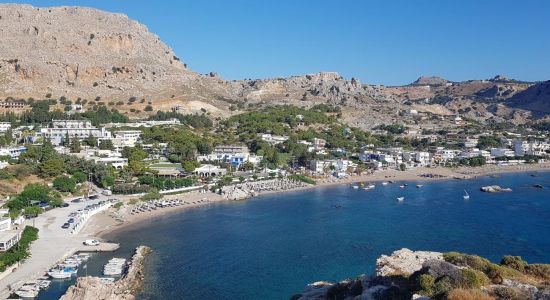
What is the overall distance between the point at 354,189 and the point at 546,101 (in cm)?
8169

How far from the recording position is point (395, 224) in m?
30.1

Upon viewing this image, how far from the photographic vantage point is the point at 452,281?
966cm

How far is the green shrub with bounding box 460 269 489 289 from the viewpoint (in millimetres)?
9448

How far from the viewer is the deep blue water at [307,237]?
20.2 meters

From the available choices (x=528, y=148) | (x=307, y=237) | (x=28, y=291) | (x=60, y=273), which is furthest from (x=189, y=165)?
(x=528, y=148)

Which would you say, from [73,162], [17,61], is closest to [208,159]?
[73,162]

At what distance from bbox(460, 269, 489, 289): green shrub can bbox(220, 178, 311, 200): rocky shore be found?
28505 millimetres

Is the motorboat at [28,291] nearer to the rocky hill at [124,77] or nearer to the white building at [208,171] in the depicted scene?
the white building at [208,171]

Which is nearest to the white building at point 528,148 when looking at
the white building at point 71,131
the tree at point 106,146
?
the tree at point 106,146

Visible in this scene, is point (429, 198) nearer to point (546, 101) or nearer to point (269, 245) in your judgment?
point (269, 245)

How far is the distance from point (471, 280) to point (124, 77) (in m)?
68.4

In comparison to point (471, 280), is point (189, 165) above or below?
above

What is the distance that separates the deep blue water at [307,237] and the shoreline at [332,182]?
0.94m

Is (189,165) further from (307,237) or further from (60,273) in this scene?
(60,273)
